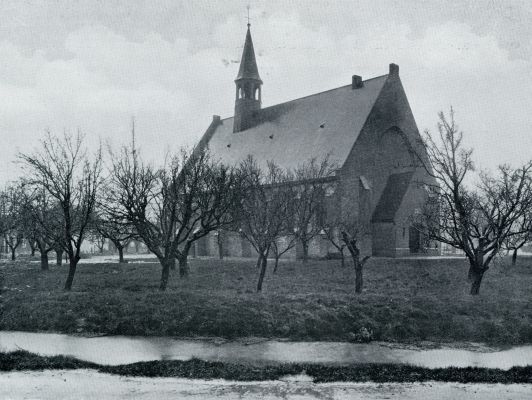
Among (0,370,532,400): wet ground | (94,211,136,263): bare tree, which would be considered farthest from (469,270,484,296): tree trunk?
(94,211,136,263): bare tree

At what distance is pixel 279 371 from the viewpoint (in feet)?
30.7

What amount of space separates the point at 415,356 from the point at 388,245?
25.3 metres

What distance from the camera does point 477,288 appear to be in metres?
18.5

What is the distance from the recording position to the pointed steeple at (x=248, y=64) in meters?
47.6

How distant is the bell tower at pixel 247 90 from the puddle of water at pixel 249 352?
38.4 meters

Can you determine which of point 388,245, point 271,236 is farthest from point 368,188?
point 271,236

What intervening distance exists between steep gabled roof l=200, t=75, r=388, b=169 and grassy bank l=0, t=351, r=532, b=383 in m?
25.4

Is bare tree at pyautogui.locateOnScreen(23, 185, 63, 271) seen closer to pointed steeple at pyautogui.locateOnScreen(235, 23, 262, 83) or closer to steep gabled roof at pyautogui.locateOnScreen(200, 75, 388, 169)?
steep gabled roof at pyautogui.locateOnScreen(200, 75, 388, 169)

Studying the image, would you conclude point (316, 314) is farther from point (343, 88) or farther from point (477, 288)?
point (343, 88)

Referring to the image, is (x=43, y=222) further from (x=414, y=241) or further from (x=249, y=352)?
(x=414, y=241)

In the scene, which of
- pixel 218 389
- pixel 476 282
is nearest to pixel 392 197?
pixel 476 282

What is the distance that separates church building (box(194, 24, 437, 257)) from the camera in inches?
1423

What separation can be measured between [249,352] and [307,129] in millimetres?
32180

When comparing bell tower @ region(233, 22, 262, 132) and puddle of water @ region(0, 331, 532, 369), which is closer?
puddle of water @ region(0, 331, 532, 369)
